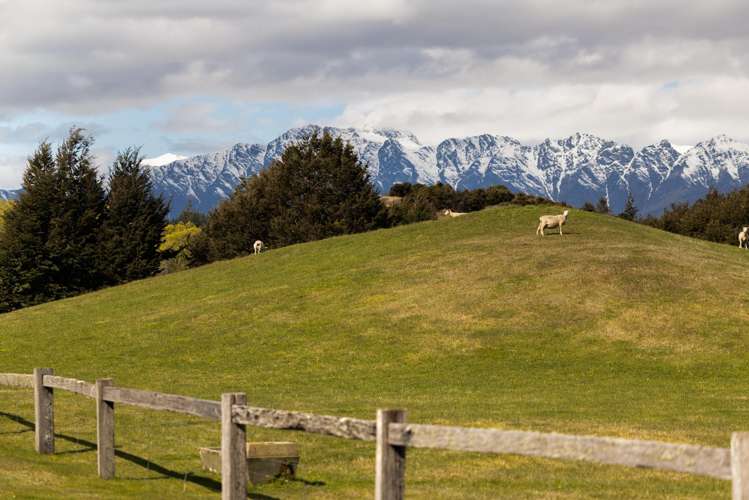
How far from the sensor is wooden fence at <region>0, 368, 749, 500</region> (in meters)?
9.22

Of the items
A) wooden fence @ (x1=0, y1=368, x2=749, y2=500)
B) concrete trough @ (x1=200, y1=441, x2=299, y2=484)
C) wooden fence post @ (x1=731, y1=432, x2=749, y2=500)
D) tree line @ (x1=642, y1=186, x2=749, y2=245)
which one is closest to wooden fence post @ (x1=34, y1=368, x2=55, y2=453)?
wooden fence @ (x1=0, y1=368, x2=749, y2=500)

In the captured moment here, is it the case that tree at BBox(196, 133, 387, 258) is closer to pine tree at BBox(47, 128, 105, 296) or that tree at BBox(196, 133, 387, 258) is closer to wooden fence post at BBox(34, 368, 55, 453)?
pine tree at BBox(47, 128, 105, 296)

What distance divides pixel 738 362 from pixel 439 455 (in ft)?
92.4

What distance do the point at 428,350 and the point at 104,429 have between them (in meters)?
33.1

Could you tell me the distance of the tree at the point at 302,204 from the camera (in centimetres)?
12669

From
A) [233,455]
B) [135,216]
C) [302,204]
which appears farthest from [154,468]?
[302,204]

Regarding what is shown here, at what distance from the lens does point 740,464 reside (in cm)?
888

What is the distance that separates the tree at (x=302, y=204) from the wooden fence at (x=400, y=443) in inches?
4185

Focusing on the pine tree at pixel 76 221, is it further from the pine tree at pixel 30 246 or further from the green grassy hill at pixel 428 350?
the green grassy hill at pixel 428 350

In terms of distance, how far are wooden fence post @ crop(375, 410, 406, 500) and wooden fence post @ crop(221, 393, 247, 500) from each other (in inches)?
143

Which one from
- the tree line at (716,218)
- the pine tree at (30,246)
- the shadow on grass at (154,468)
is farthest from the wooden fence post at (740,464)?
the tree line at (716,218)

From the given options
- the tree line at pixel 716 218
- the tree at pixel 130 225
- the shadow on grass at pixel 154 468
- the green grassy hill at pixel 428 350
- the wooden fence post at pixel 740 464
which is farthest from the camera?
the tree line at pixel 716 218

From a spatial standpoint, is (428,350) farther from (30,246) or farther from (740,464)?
(30,246)

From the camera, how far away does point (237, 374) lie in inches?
1863
